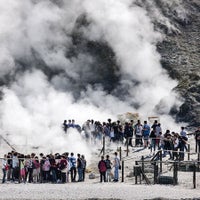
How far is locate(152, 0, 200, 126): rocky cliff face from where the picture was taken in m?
37.2

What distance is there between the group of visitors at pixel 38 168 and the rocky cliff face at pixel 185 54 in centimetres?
1324

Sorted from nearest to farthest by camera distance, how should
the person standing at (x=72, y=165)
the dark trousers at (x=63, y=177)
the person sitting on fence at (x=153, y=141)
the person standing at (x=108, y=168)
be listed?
the person standing at (x=108, y=168)
the dark trousers at (x=63, y=177)
the person standing at (x=72, y=165)
the person sitting on fence at (x=153, y=141)

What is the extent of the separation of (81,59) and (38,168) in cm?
2196

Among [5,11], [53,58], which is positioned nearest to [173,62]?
[53,58]

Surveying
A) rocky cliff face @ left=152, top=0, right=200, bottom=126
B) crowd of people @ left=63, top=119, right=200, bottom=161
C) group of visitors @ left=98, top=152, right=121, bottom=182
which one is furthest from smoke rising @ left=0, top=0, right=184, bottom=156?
group of visitors @ left=98, top=152, right=121, bottom=182

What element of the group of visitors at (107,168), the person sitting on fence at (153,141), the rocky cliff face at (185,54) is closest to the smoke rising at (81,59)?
the rocky cliff face at (185,54)

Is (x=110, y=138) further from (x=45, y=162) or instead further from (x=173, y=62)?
(x=173, y=62)

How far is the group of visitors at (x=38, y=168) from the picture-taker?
23984mm

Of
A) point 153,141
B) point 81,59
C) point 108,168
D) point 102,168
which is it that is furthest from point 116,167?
point 81,59

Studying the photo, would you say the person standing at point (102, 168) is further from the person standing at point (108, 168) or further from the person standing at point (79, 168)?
the person standing at point (79, 168)

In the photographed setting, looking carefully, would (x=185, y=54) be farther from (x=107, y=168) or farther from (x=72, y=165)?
(x=107, y=168)

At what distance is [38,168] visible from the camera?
24.2m

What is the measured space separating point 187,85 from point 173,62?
4621 mm

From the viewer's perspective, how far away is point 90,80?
44906mm
